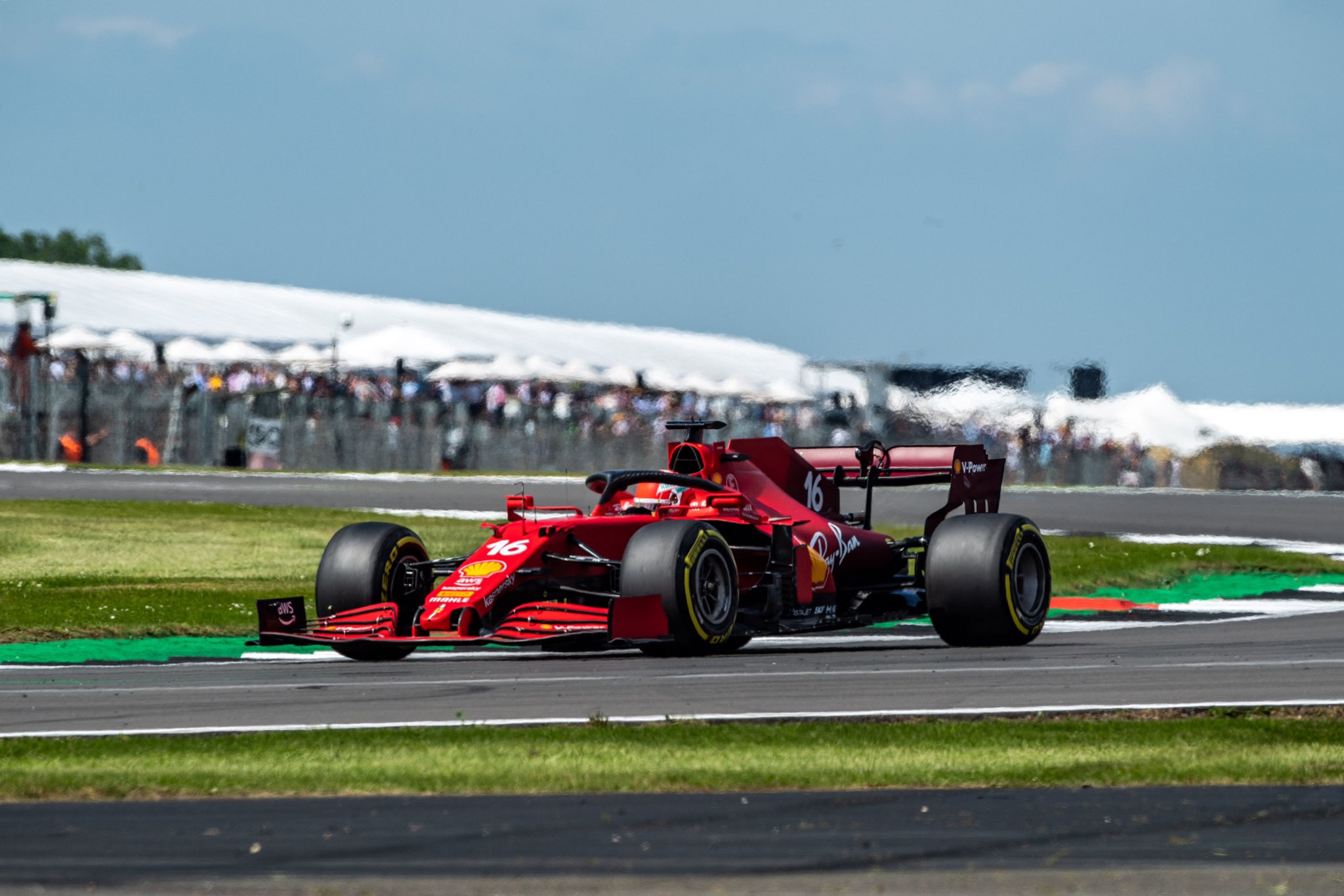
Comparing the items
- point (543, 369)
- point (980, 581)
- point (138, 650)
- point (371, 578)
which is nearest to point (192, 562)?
point (138, 650)

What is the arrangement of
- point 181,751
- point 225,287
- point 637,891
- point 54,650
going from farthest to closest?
point 225,287
point 54,650
point 181,751
point 637,891

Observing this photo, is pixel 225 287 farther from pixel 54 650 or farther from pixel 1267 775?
pixel 1267 775

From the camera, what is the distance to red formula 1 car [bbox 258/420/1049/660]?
43.1 feet

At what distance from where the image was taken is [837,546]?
1520 cm

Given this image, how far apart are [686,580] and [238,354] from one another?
3743 centimetres

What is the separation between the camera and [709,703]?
10.5 metres

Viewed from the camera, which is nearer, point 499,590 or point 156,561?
point 499,590

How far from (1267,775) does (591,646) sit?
6.05m

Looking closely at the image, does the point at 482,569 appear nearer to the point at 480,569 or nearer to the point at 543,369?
the point at 480,569

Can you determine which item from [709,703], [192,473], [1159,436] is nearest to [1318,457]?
[1159,436]

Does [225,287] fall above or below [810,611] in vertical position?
above

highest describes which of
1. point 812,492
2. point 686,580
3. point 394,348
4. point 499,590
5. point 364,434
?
point 394,348

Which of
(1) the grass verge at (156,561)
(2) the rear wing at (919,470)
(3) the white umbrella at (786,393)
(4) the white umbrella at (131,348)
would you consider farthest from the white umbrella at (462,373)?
(2) the rear wing at (919,470)

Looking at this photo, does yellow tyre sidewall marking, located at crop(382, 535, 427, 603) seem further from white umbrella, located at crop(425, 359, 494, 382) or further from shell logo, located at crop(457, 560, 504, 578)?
white umbrella, located at crop(425, 359, 494, 382)
